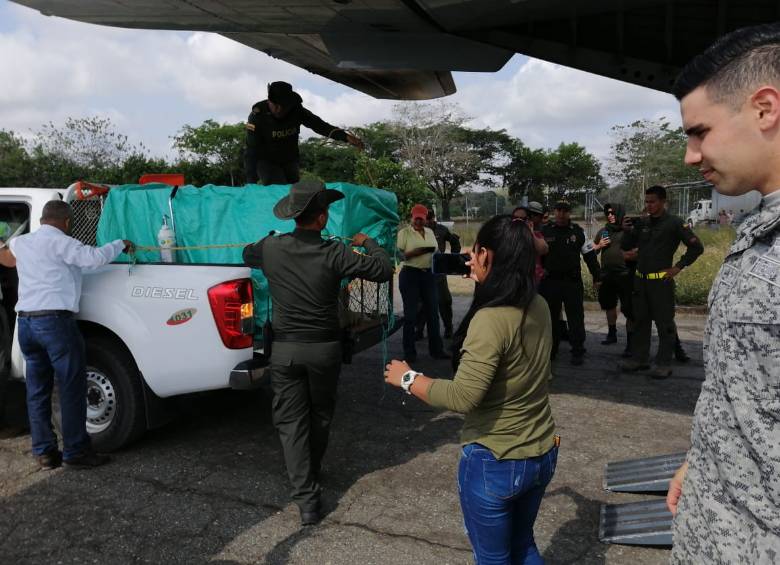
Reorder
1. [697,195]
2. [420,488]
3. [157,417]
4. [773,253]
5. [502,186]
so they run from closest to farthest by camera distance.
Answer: [773,253]
[420,488]
[157,417]
[697,195]
[502,186]

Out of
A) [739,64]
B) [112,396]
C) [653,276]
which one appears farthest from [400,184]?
[739,64]

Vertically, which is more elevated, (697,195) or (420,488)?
(697,195)

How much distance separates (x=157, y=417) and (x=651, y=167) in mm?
45065

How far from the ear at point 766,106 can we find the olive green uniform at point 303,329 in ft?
8.32

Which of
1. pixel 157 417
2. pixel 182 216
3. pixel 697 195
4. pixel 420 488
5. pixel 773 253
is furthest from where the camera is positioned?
pixel 697 195

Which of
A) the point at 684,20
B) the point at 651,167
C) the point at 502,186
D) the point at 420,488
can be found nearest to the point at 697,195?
the point at 651,167

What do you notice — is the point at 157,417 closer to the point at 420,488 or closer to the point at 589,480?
the point at 420,488

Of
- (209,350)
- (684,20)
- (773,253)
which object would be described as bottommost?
(209,350)

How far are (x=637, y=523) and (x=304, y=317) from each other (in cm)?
213

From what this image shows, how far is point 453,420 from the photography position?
500cm

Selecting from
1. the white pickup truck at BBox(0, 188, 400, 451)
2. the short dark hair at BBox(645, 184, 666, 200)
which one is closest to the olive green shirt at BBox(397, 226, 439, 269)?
the short dark hair at BBox(645, 184, 666, 200)

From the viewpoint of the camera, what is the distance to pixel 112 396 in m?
4.35

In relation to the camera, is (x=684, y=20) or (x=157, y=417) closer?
(x=157, y=417)

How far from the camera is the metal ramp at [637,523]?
10.2 ft
